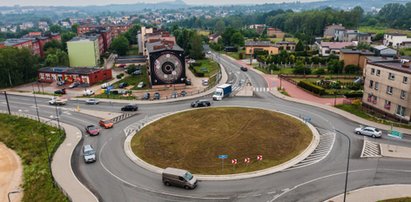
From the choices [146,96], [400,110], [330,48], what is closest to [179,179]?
[400,110]

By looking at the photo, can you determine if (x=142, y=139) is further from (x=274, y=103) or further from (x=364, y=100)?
(x=364, y=100)

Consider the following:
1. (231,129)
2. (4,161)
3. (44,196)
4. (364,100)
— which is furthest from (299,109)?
(4,161)

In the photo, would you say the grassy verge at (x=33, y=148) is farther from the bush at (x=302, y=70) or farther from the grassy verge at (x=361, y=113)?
the bush at (x=302, y=70)

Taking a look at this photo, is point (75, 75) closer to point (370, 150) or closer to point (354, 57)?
point (370, 150)

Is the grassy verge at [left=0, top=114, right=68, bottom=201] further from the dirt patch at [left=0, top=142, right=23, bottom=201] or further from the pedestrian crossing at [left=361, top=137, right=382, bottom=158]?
the pedestrian crossing at [left=361, top=137, right=382, bottom=158]

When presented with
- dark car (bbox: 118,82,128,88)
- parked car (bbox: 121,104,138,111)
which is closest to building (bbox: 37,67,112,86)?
dark car (bbox: 118,82,128,88)

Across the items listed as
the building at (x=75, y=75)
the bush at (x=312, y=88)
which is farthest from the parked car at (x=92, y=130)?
the bush at (x=312, y=88)
